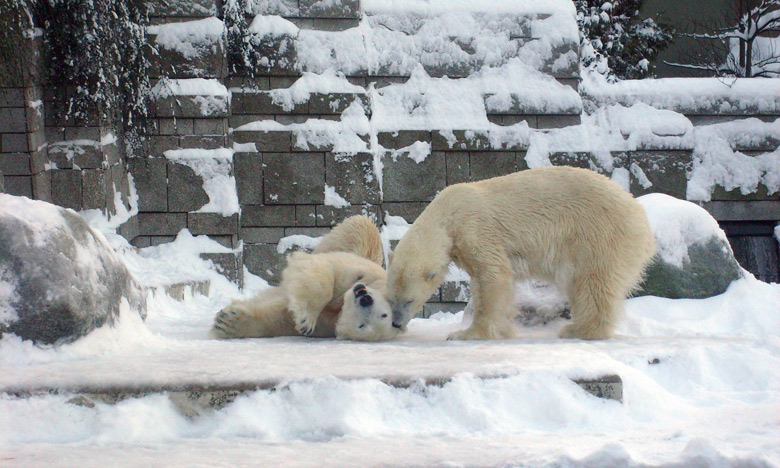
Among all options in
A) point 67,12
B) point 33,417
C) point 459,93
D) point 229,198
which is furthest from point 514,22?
point 33,417

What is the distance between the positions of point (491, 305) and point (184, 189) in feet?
11.6

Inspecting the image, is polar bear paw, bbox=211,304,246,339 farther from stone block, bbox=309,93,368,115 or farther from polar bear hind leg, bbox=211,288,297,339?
stone block, bbox=309,93,368,115

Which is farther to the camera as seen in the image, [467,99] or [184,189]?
[467,99]

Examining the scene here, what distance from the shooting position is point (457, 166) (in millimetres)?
7070

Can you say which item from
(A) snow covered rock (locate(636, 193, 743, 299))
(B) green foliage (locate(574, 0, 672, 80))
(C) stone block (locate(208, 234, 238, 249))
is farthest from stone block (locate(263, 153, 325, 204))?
(B) green foliage (locate(574, 0, 672, 80))

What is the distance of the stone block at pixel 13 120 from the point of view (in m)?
5.34

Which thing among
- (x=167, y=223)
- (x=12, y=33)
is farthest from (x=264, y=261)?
(x=12, y=33)

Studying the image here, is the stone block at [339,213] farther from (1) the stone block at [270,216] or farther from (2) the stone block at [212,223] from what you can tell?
(2) the stone block at [212,223]

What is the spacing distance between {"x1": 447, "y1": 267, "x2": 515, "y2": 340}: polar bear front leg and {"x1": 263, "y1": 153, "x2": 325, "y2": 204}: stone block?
3.20 m

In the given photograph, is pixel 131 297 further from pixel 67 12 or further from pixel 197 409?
pixel 67 12

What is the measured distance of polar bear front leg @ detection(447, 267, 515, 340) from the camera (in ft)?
12.4

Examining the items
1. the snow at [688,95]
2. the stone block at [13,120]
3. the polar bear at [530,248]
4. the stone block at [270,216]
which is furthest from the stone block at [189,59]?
the snow at [688,95]

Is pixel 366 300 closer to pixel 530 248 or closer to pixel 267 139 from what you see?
pixel 530 248

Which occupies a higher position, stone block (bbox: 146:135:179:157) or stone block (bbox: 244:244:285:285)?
stone block (bbox: 146:135:179:157)
